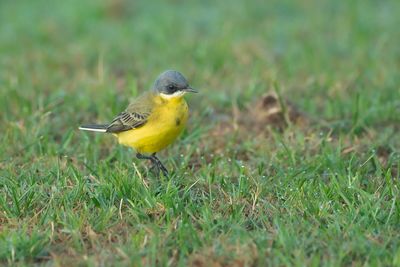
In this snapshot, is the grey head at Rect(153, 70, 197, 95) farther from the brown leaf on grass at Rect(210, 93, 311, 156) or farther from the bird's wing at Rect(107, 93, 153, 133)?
the brown leaf on grass at Rect(210, 93, 311, 156)

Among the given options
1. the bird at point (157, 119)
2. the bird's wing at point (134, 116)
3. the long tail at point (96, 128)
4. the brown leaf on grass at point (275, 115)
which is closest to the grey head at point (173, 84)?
the bird at point (157, 119)

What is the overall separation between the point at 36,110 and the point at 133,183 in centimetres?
250

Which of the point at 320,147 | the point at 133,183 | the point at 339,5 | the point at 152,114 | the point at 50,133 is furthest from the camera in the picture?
the point at 339,5

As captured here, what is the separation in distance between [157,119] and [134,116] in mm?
301

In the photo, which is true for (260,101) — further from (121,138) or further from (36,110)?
(36,110)

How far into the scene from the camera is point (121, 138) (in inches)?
278

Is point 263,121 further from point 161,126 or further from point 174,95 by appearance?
point 161,126

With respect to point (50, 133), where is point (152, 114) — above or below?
above

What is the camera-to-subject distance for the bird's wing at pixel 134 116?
679 centimetres

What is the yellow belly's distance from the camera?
6586mm

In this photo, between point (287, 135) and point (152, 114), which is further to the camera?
point (287, 135)

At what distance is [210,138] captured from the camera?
7.68 metres

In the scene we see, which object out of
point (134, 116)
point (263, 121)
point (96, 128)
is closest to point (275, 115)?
point (263, 121)

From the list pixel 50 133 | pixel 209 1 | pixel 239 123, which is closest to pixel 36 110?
pixel 50 133
